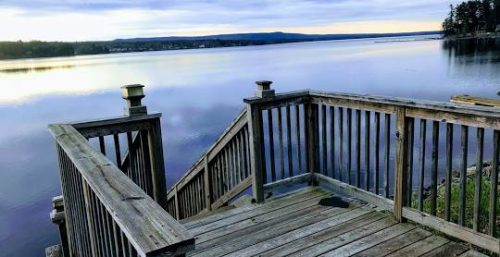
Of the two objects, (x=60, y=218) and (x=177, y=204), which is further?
(x=177, y=204)

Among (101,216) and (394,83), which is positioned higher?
(101,216)

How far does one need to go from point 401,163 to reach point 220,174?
2453mm

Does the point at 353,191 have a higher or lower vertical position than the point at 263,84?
lower

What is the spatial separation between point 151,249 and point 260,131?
3.28 metres

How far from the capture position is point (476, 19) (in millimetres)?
107812

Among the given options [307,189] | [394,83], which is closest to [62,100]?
[394,83]

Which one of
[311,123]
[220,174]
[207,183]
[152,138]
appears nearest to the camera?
[152,138]

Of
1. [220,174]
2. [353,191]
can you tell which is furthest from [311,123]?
[220,174]

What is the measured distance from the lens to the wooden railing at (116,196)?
1359 millimetres

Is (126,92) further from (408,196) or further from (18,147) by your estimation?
(18,147)

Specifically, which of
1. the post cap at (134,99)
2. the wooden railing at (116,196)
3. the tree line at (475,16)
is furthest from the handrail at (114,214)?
the tree line at (475,16)

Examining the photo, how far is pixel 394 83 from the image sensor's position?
1243 inches

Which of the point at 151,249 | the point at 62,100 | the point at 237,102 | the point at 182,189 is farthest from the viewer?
the point at 62,100

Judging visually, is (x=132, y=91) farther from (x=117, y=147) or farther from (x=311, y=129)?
(x=311, y=129)
